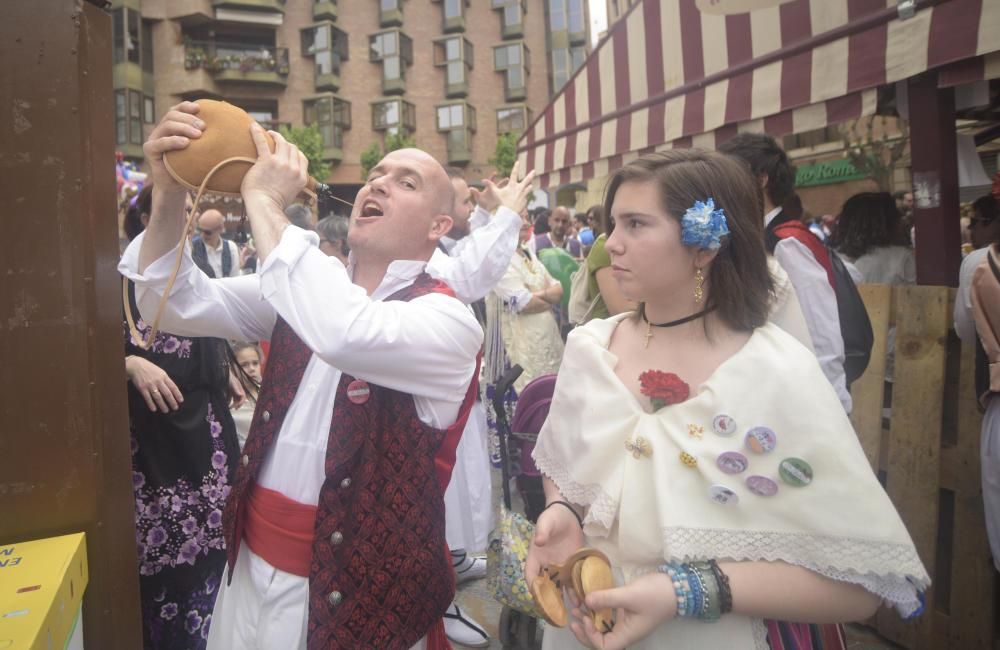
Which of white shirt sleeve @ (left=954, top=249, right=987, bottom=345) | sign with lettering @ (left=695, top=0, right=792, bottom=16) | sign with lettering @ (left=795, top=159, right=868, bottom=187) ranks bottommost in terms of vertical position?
white shirt sleeve @ (left=954, top=249, right=987, bottom=345)

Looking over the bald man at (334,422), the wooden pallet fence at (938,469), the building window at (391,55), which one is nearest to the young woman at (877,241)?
the wooden pallet fence at (938,469)

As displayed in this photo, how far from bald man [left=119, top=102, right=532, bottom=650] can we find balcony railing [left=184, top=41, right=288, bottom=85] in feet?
103

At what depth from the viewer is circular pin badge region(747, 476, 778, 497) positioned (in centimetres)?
127

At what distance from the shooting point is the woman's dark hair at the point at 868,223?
4.39 m

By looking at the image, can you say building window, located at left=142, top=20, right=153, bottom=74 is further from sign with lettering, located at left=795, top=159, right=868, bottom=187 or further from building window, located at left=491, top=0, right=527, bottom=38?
sign with lettering, located at left=795, top=159, right=868, bottom=187

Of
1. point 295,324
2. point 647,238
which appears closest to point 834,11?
point 647,238

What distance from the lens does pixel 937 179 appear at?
331 centimetres

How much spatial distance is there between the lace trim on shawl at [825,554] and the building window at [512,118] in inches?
1339

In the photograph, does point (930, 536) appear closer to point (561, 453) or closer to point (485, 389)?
point (561, 453)

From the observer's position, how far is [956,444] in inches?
106

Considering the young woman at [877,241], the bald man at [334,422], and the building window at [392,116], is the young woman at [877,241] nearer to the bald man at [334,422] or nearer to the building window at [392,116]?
the bald man at [334,422]

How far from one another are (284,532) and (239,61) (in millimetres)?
32015

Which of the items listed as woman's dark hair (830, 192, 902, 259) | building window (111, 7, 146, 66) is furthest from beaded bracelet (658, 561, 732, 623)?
building window (111, 7, 146, 66)

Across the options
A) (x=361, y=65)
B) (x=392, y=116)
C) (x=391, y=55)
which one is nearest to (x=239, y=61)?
(x=361, y=65)
